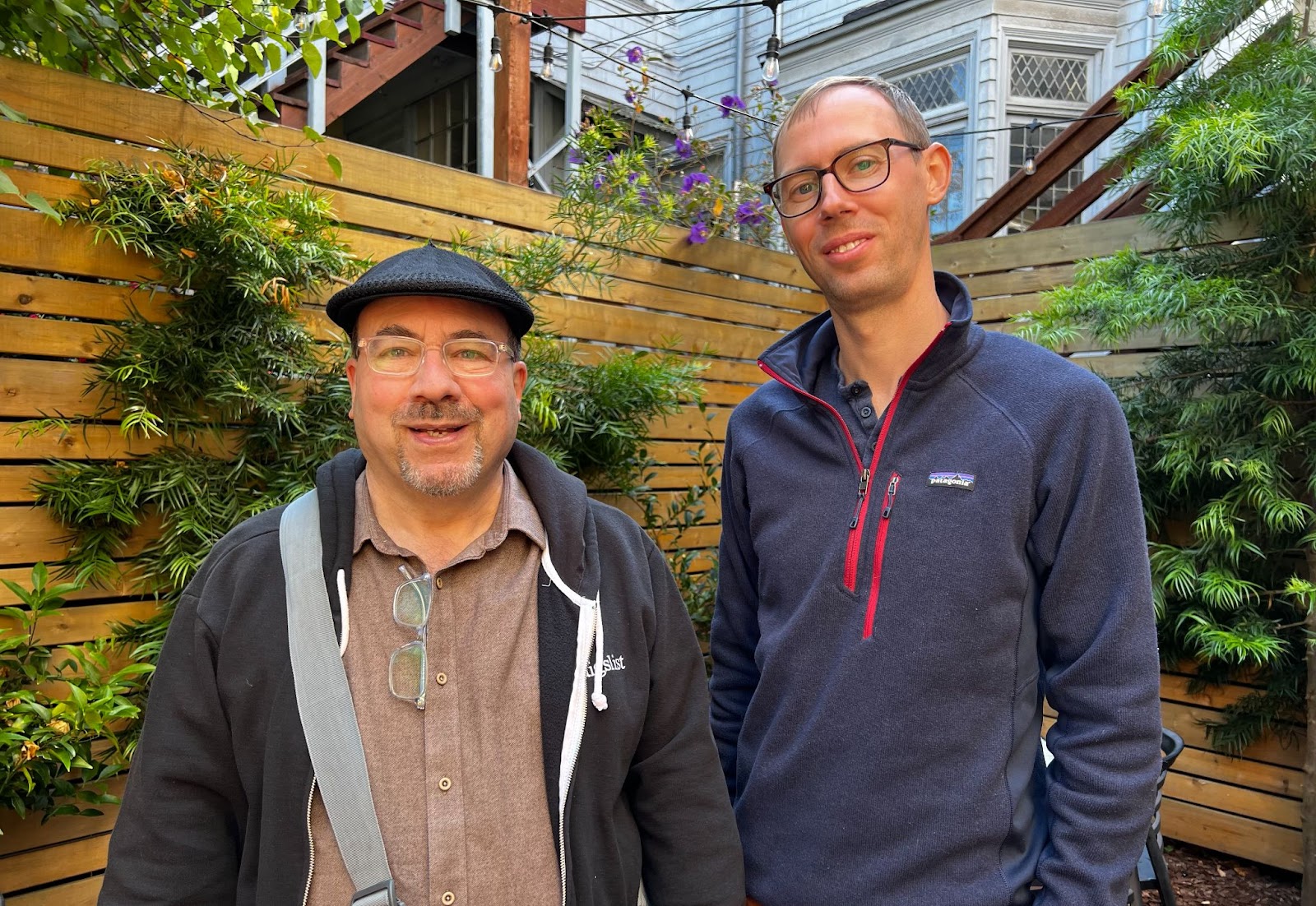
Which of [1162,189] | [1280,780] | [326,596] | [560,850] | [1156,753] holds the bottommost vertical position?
[1280,780]

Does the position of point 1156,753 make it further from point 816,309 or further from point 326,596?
point 816,309

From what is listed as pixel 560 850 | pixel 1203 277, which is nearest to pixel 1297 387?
pixel 1203 277

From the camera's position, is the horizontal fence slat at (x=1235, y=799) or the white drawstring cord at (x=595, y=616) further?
the horizontal fence slat at (x=1235, y=799)

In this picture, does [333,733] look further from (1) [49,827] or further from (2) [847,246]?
(1) [49,827]

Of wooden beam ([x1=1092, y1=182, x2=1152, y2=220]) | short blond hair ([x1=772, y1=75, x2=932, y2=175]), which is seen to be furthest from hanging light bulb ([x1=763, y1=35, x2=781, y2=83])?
short blond hair ([x1=772, y1=75, x2=932, y2=175])

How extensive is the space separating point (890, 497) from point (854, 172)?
581mm

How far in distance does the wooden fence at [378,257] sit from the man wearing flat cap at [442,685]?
68.4 inches

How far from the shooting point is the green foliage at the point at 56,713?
98.7 inches

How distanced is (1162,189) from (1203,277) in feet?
1.59

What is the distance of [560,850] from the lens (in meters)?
1.50

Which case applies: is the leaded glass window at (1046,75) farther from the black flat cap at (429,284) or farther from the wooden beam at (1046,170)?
the black flat cap at (429,284)

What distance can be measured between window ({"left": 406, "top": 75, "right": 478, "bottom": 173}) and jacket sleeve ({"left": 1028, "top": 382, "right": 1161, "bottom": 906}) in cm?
813

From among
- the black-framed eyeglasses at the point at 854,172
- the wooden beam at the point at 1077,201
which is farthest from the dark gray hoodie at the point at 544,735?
the wooden beam at the point at 1077,201

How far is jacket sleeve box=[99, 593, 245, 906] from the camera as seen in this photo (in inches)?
55.6
